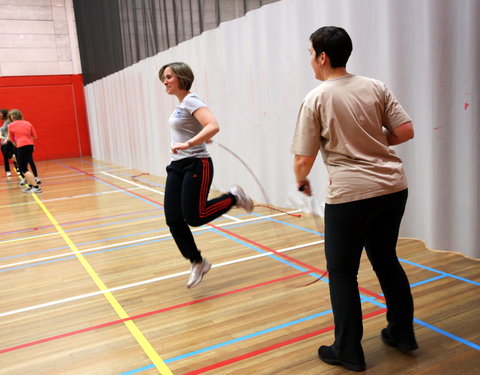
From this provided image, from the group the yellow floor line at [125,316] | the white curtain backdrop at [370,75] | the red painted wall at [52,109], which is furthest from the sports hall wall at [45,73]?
the yellow floor line at [125,316]

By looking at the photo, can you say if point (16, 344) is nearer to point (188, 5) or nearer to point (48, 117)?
point (188, 5)

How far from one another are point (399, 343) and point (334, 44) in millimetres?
1362

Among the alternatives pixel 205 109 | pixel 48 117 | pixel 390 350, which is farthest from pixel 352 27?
pixel 48 117

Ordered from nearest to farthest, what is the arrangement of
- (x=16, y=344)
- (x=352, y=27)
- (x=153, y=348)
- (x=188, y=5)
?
1. (x=153, y=348)
2. (x=16, y=344)
3. (x=352, y=27)
4. (x=188, y=5)

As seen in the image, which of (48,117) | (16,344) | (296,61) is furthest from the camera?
(48,117)

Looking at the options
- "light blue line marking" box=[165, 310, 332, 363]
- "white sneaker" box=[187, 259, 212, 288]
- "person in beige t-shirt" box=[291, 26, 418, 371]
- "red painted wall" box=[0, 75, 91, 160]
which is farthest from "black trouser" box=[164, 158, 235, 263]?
"red painted wall" box=[0, 75, 91, 160]

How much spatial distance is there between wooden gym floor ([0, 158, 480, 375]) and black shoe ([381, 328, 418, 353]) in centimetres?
3

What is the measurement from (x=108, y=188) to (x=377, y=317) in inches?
252

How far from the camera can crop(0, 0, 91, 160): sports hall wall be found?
13398 mm

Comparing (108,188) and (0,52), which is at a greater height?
(0,52)

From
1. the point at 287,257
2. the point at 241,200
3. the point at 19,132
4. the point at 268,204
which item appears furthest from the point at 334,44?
the point at 19,132

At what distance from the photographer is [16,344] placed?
249 cm

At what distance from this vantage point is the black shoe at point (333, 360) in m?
1.98

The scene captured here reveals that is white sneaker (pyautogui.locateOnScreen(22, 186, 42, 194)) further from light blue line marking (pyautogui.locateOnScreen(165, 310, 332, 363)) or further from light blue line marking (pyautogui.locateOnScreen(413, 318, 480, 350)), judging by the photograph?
light blue line marking (pyautogui.locateOnScreen(413, 318, 480, 350))
